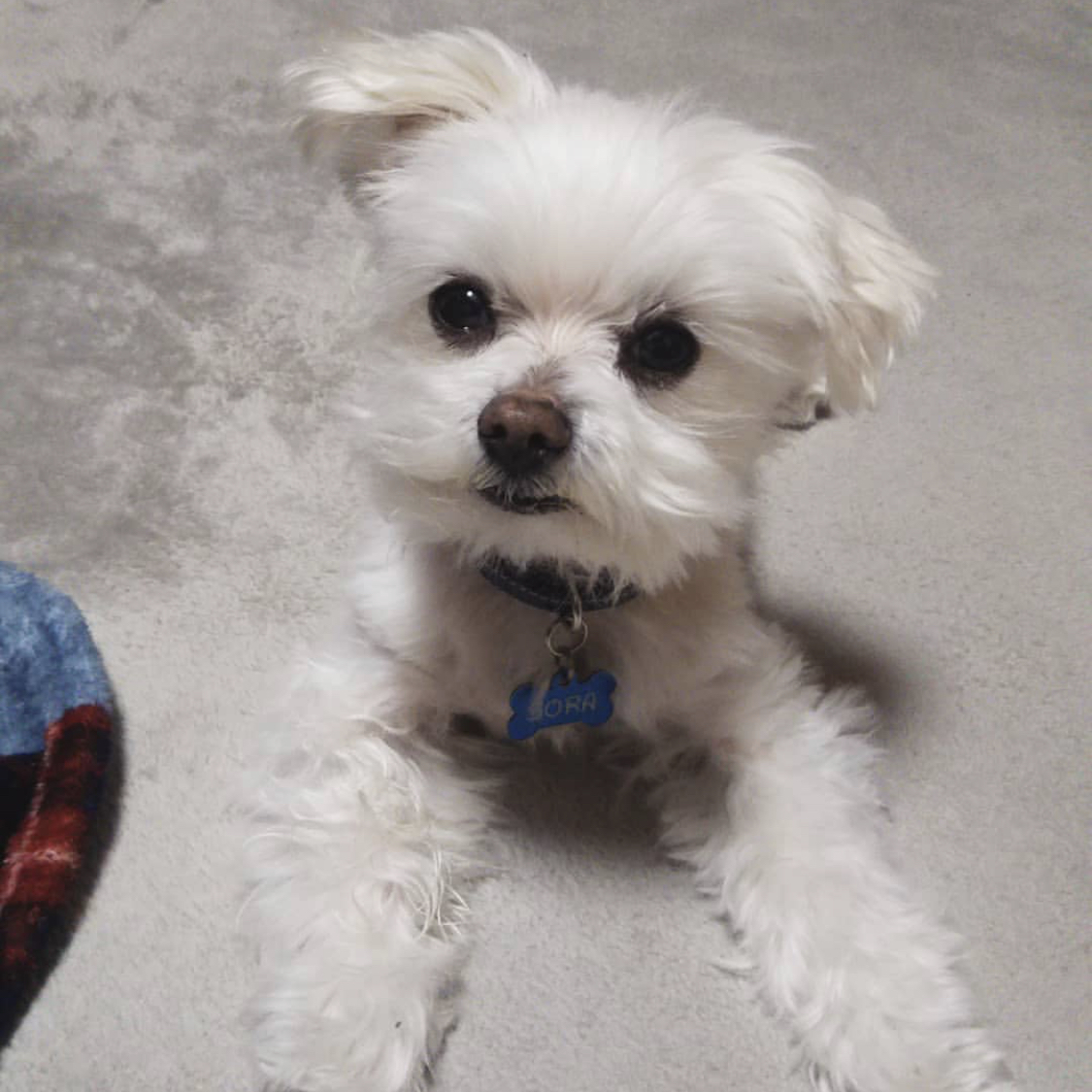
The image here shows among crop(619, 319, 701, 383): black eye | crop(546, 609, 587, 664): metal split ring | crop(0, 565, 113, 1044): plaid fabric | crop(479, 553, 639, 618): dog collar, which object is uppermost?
crop(619, 319, 701, 383): black eye

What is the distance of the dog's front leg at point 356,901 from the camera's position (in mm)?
1133

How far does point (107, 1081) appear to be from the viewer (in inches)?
46.2

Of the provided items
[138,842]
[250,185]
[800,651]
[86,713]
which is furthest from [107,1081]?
[250,185]

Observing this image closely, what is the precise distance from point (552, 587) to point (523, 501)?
194mm

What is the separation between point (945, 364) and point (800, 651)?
2.07 feet

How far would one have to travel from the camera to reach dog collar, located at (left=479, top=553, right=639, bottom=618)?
1.23 metres

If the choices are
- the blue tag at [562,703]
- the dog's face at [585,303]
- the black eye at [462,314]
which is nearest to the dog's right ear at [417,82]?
the dog's face at [585,303]

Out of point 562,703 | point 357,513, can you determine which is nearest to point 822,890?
point 562,703

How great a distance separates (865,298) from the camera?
3.82 ft

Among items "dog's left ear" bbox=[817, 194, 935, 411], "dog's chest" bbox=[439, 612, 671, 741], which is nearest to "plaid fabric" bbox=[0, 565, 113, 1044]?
"dog's chest" bbox=[439, 612, 671, 741]

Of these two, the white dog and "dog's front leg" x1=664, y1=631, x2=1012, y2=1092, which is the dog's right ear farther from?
"dog's front leg" x1=664, y1=631, x2=1012, y2=1092

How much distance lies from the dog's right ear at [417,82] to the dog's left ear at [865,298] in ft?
1.03

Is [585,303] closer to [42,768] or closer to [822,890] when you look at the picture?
[822,890]

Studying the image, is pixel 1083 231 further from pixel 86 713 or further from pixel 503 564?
pixel 86 713
